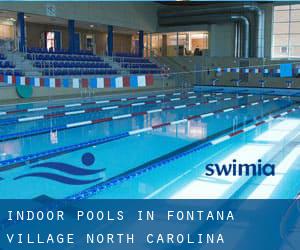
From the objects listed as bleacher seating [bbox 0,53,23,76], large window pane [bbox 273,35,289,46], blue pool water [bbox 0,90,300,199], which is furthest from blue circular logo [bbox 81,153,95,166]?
large window pane [bbox 273,35,289,46]

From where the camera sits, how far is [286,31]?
2014cm

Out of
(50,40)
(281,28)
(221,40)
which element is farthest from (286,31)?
(50,40)

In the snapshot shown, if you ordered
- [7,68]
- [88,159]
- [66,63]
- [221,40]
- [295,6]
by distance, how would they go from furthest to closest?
[221,40] → [295,6] → [66,63] → [7,68] → [88,159]

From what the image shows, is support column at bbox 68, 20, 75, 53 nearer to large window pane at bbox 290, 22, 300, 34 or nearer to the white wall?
the white wall

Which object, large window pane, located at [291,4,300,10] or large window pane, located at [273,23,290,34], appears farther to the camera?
large window pane, located at [273,23,290,34]

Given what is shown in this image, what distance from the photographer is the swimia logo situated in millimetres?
4523

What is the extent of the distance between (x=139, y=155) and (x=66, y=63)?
11.6m

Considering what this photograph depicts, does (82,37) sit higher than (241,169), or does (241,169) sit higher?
(82,37)

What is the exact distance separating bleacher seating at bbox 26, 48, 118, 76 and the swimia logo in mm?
10781

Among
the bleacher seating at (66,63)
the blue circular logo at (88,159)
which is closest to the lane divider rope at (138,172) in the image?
the blue circular logo at (88,159)

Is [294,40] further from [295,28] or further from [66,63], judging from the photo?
[66,63]

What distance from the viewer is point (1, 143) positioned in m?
6.03

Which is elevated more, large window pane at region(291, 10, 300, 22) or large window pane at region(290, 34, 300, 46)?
large window pane at region(291, 10, 300, 22)

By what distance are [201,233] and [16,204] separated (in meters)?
1.74
